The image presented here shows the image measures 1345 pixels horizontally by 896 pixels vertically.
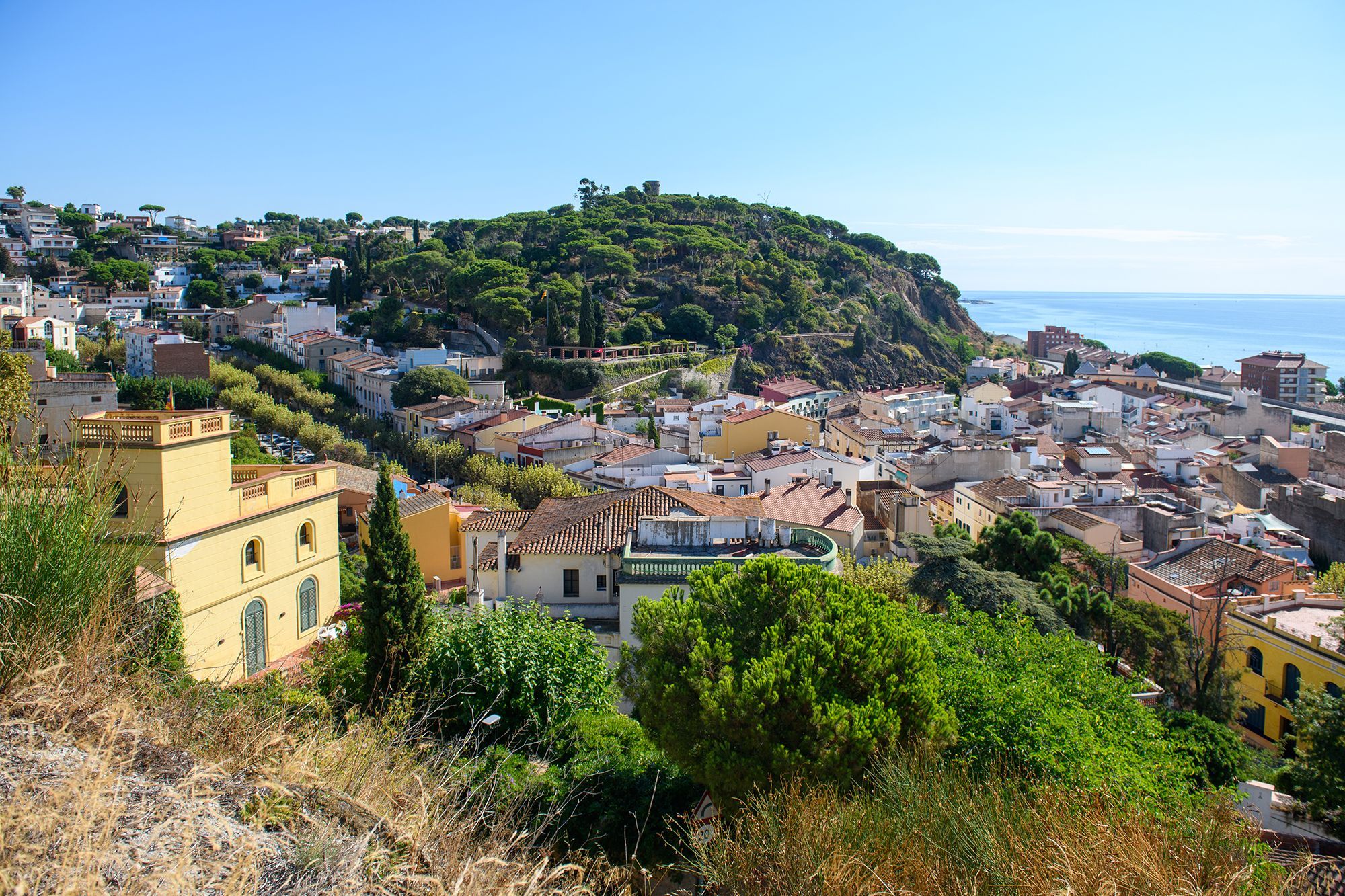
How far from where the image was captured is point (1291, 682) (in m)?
14.3

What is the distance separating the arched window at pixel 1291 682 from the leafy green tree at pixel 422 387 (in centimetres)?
3028

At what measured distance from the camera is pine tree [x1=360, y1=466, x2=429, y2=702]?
8.19 metres

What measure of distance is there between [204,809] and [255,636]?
7.49 m

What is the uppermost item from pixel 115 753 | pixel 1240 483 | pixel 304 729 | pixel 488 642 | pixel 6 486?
pixel 6 486

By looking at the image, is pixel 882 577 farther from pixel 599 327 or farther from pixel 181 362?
pixel 599 327

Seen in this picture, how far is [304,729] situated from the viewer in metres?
4.34

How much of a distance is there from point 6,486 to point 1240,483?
34.5 metres

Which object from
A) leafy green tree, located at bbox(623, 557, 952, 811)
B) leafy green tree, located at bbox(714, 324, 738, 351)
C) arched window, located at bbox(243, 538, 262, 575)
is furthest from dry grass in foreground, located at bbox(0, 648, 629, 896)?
leafy green tree, located at bbox(714, 324, 738, 351)

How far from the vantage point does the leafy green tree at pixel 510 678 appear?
290 inches

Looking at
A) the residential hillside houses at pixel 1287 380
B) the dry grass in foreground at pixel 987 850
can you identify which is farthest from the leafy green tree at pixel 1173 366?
the dry grass in foreground at pixel 987 850

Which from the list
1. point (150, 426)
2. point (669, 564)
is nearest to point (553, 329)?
point (669, 564)

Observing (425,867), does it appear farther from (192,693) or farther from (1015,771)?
(1015,771)

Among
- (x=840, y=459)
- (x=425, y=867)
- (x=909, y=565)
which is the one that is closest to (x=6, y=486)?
(x=425, y=867)

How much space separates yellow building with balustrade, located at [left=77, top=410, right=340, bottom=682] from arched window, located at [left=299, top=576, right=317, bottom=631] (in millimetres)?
16
